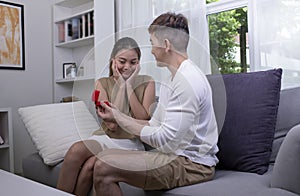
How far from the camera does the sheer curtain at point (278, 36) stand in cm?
193

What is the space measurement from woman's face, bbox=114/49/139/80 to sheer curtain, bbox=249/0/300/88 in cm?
Result: 106

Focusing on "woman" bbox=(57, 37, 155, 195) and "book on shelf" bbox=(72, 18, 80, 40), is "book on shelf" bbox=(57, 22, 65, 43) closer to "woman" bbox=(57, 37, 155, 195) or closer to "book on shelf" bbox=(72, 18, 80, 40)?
"book on shelf" bbox=(72, 18, 80, 40)

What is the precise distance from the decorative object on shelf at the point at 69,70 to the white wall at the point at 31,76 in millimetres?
153

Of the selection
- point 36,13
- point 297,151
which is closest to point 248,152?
point 297,151

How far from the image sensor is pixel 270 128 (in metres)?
1.48

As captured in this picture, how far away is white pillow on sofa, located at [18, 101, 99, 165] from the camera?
175 centimetres

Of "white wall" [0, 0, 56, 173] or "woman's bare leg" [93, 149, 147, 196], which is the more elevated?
"white wall" [0, 0, 56, 173]

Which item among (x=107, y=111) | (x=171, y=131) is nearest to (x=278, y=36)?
(x=171, y=131)

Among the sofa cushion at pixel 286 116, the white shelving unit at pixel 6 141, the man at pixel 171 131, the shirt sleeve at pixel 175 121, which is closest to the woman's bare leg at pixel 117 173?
the man at pixel 171 131

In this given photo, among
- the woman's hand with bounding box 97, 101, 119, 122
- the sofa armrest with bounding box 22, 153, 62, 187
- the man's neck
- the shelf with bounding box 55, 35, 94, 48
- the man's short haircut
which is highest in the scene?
the shelf with bounding box 55, 35, 94, 48

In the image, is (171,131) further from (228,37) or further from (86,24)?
(86,24)

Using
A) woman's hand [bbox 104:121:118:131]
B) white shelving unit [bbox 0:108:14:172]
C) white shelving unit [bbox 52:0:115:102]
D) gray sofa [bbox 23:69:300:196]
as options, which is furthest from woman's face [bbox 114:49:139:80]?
white shelving unit [bbox 0:108:14:172]

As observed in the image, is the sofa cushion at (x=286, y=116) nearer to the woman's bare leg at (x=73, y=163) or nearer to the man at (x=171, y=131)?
the man at (x=171, y=131)

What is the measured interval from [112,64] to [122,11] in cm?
162
